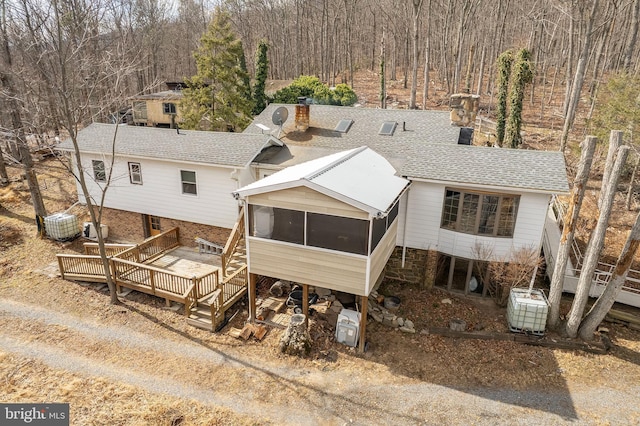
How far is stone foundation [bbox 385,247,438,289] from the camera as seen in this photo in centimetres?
1416

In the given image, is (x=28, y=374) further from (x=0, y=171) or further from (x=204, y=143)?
(x=0, y=171)

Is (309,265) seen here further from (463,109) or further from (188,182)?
(463,109)

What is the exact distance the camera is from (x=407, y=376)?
34.7ft

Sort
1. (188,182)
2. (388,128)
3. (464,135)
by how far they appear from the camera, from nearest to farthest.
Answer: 1. (188,182)
2. (464,135)
3. (388,128)

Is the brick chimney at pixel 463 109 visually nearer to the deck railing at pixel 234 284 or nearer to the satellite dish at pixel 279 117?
the satellite dish at pixel 279 117

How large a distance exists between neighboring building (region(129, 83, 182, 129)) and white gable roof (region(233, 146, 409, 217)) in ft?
→ 74.3

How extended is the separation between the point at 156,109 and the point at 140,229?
55.9ft

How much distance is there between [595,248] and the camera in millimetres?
11414

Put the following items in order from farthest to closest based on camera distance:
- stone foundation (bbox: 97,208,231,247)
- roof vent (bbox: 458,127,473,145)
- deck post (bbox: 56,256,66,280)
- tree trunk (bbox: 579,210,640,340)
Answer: stone foundation (bbox: 97,208,231,247) < roof vent (bbox: 458,127,473,145) < deck post (bbox: 56,256,66,280) < tree trunk (bbox: 579,210,640,340)

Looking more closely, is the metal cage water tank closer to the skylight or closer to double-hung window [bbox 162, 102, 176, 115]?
the skylight

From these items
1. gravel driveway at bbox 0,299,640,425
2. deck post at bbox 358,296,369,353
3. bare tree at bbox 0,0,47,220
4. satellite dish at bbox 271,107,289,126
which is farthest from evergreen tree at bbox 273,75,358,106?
gravel driveway at bbox 0,299,640,425

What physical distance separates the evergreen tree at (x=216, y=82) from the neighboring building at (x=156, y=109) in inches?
256

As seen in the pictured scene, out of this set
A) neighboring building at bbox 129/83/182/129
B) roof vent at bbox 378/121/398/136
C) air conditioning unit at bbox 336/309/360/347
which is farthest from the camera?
neighboring building at bbox 129/83/182/129

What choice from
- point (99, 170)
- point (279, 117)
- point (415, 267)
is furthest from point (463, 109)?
point (99, 170)
